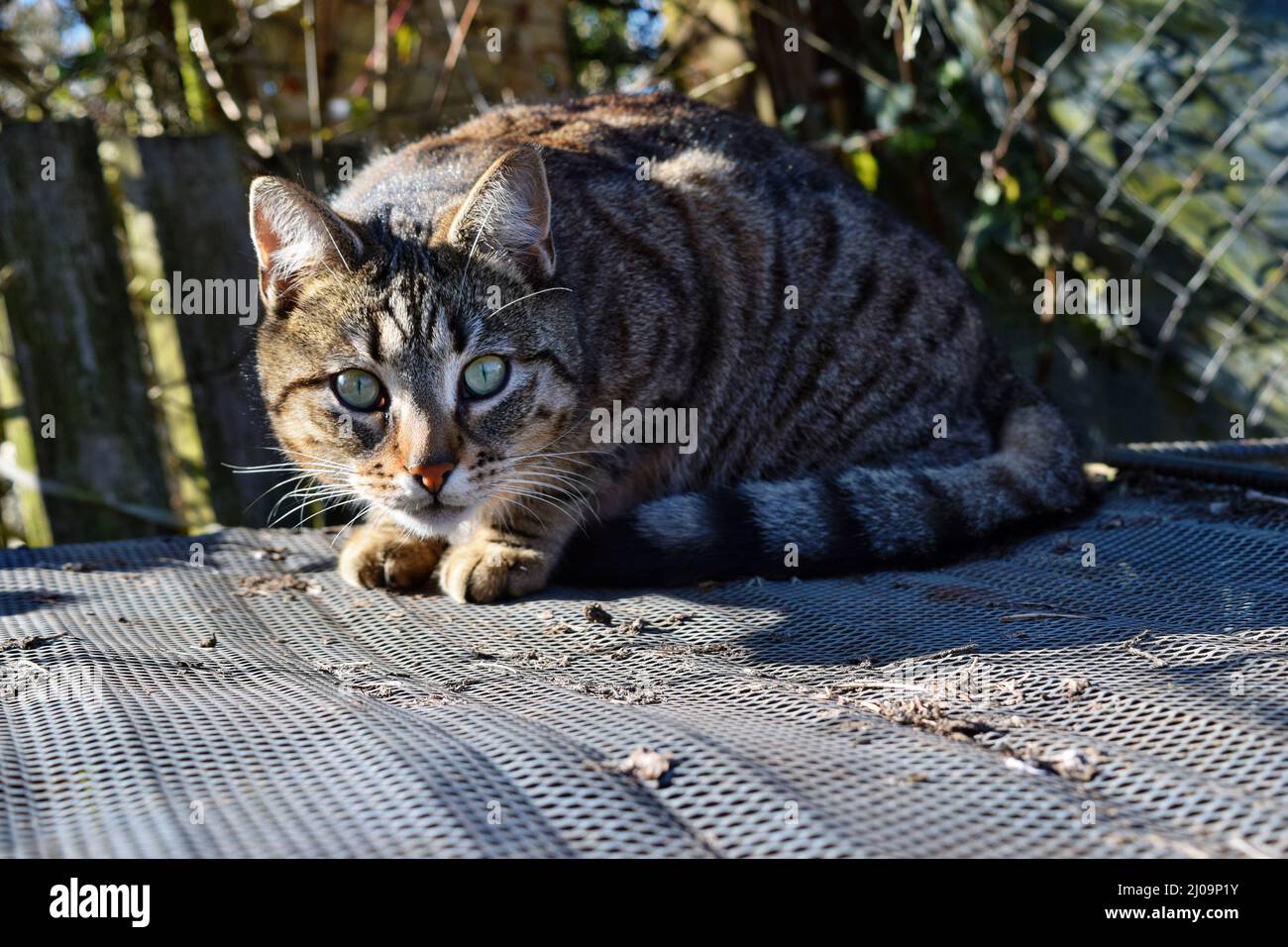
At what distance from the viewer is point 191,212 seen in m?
3.66

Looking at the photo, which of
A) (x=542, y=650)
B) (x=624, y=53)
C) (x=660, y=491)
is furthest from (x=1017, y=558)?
(x=624, y=53)

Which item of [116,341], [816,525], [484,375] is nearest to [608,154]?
[484,375]

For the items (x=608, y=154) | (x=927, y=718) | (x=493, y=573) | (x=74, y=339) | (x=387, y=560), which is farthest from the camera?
(x=74, y=339)

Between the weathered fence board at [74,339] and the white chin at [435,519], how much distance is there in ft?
5.18

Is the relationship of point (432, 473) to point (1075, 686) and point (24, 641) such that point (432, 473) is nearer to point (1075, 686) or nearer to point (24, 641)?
point (24, 641)

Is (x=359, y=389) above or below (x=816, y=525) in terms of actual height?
above

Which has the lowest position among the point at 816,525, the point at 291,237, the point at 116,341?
the point at 816,525

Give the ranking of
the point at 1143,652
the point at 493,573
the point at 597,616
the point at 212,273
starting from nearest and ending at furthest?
the point at 1143,652 → the point at 597,616 → the point at 493,573 → the point at 212,273

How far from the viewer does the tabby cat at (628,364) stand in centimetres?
242

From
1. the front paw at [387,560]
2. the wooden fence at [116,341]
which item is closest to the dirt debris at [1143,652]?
the front paw at [387,560]

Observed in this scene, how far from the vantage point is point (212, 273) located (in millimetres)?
3693

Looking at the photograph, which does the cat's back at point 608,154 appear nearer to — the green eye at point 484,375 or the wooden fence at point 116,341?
the green eye at point 484,375

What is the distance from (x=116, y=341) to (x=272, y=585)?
57.2 inches
